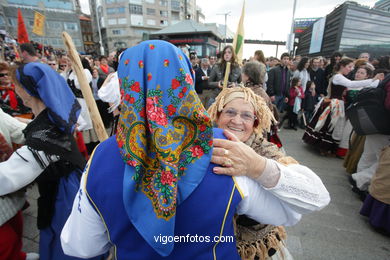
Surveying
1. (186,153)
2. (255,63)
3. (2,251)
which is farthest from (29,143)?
(255,63)

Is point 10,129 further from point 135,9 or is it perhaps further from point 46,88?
point 135,9

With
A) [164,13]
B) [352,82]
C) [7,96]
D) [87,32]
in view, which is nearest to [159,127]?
[7,96]

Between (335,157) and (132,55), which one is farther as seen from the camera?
(335,157)

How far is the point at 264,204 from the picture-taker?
0.92 meters

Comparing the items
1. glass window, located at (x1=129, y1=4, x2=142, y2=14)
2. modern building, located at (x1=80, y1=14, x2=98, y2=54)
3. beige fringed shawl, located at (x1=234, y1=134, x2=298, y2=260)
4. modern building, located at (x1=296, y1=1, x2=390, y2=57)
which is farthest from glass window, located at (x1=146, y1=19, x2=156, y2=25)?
beige fringed shawl, located at (x1=234, y1=134, x2=298, y2=260)

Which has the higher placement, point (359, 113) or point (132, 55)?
point (132, 55)

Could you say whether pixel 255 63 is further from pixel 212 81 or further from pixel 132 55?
pixel 132 55

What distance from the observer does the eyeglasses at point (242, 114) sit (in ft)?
5.13

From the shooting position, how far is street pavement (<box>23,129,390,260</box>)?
86.0 inches

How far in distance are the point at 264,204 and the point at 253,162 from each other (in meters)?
0.23

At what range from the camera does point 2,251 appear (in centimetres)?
154

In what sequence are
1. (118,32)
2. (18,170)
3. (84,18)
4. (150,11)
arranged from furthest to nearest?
(84,18) < (150,11) < (118,32) < (18,170)

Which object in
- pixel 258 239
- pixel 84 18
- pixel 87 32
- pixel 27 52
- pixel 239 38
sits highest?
pixel 84 18

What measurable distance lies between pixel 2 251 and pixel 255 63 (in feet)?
11.9
